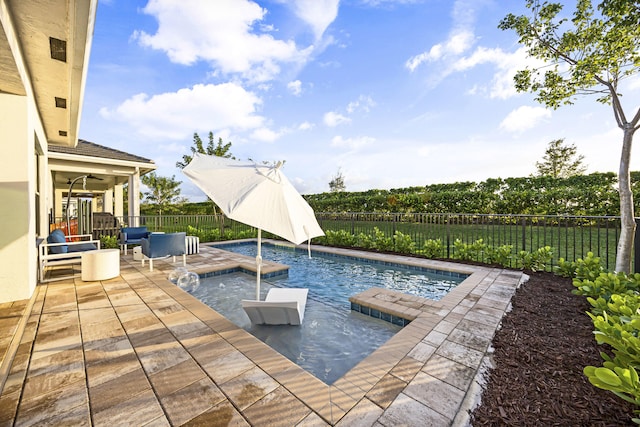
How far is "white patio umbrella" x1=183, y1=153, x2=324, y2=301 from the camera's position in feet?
9.23

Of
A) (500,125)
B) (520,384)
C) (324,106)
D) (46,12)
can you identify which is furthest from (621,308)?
(324,106)

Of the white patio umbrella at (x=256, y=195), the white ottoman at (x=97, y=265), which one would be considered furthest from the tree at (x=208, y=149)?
the white patio umbrella at (x=256, y=195)

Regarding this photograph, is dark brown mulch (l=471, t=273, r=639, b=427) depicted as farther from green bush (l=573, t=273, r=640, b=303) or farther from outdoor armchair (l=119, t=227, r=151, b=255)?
outdoor armchair (l=119, t=227, r=151, b=255)

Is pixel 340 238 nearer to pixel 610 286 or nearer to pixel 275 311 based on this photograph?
pixel 275 311

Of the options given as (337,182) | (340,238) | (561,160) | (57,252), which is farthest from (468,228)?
(337,182)

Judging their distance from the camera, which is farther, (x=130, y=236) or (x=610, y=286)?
(x=130, y=236)

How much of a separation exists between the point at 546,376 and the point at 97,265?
6.74 meters

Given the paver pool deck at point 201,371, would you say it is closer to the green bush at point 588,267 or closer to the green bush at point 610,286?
the green bush at point 610,286

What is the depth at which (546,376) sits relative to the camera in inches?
85.4

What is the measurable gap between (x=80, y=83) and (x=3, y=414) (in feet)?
15.2

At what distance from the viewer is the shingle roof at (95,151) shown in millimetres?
9539

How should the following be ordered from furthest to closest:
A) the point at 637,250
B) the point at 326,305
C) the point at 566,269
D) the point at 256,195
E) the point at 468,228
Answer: the point at 468,228
the point at 566,269
the point at 326,305
the point at 637,250
the point at 256,195

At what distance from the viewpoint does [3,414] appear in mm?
1719

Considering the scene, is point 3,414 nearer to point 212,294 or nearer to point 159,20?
point 212,294
